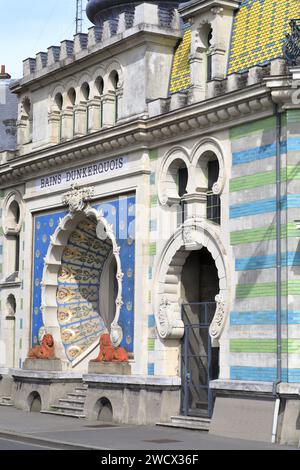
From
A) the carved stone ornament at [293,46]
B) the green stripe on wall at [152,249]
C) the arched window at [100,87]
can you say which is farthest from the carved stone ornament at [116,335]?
the carved stone ornament at [293,46]

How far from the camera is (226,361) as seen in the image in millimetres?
25500

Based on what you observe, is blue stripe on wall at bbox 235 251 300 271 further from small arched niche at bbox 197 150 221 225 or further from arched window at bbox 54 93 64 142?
arched window at bbox 54 93 64 142

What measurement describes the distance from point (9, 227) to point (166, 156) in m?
10.6

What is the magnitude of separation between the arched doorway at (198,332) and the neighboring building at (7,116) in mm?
12496

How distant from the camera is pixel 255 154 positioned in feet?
82.3

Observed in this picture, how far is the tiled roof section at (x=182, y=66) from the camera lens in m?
28.8

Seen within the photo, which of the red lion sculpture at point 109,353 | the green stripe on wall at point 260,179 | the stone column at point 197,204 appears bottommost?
the red lion sculpture at point 109,353

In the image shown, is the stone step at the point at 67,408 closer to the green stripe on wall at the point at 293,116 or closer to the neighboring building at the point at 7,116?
the neighboring building at the point at 7,116

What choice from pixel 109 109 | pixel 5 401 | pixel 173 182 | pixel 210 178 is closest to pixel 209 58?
pixel 210 178

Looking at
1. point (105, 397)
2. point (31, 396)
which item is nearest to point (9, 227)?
point (31, 396)

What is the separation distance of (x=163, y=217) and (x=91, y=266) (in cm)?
651

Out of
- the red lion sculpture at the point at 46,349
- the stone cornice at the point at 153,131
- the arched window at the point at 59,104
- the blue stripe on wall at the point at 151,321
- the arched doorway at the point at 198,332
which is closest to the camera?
the stone cornice at the point at 153,131

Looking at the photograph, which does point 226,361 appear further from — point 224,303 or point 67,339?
point 67,339

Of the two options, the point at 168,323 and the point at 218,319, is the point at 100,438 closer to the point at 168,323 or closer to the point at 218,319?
the point at 218,319
